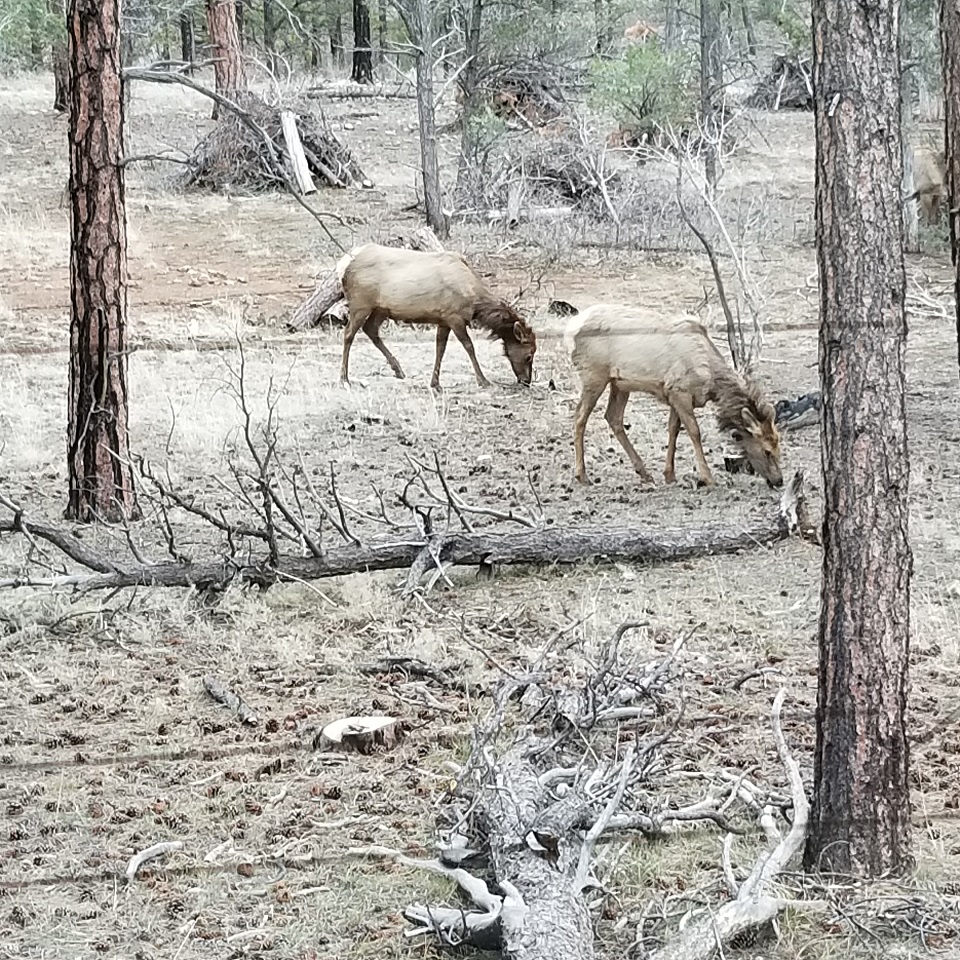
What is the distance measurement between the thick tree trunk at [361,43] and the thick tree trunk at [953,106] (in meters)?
24.1

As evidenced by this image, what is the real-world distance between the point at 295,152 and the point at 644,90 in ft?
16.2

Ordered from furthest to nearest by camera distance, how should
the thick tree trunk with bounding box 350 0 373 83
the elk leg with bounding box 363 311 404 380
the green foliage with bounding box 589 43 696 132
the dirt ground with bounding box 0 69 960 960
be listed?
1. the thick tree trunk with bounding box 350 0 373 83
2. the green foliage with bounding box 589 43 696 132
3. the elk leg with bounding box 363 311 404 380
4. the dirt ground with bounding box 0 69 960 960

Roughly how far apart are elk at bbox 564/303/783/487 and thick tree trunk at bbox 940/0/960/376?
9.54ft

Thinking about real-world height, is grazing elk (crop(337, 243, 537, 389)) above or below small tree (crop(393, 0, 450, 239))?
below

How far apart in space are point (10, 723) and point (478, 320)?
700cm

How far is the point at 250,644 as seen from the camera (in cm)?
630

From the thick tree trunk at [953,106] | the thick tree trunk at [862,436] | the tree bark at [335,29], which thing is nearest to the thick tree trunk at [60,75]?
the tree bark at [335,29]

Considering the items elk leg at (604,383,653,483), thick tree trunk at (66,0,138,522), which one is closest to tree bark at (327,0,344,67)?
elk leg at (604,383,653,483)

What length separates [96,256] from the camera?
7980 millimetres

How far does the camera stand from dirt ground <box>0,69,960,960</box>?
4105 mm

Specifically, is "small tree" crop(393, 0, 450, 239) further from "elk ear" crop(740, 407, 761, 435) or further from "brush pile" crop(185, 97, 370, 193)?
"elk ear" crop(740, 407, 761, 435)

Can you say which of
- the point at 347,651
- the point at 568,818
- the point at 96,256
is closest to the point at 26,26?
the point at 96,256

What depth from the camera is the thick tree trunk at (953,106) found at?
5707mm

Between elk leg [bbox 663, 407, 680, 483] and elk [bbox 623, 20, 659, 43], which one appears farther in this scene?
elk [bbox 623, 20, 659, 43]
